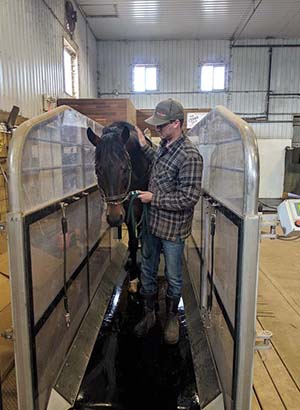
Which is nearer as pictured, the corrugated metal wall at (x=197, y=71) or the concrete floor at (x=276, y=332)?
the concrete floor at (x=276, y=332)

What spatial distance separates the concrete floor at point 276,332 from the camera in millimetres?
1825

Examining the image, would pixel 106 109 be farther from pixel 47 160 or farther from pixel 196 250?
pixel 47 160

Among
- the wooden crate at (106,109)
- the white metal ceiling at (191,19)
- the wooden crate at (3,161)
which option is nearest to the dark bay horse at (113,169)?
the wooden crate at (3,161)

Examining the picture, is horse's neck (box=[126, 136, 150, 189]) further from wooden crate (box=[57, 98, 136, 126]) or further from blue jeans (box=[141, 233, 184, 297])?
wooden crate (box=[57, 98, 136, 126])

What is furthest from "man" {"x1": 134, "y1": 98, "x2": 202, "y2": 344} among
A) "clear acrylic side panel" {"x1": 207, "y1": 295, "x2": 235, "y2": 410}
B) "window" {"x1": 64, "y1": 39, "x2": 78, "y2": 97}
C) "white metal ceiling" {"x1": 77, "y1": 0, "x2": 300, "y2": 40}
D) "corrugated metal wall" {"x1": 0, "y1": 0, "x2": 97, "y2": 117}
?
"white metal ceiling" {"x1": 77, "y1": 0, "x2": 300, "y2": 40}

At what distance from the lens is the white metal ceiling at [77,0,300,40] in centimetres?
724

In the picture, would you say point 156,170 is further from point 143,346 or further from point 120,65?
point 120,65

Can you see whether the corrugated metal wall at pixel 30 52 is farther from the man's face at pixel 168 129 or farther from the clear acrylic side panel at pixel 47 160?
the man's face at pixel 168 129

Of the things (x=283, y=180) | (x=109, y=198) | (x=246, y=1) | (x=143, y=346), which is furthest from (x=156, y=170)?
(x=283, y=180)

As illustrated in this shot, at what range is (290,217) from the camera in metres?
1.33

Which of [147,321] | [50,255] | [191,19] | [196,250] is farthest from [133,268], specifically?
[191,19]

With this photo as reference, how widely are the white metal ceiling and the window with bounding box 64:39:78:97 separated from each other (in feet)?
3.79

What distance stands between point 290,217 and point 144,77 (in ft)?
29.8

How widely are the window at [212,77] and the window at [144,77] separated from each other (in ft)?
4.43
